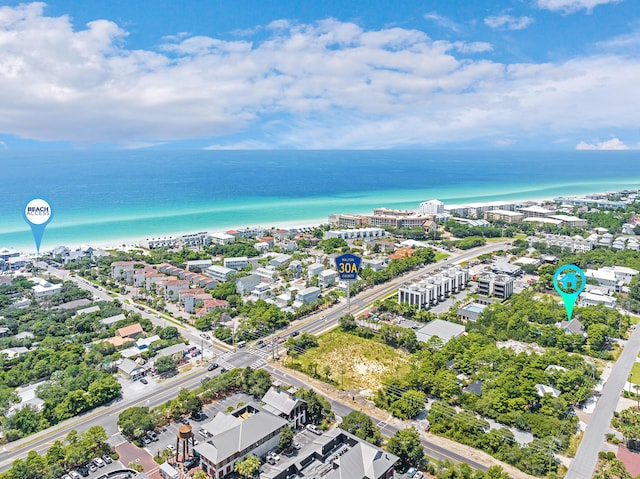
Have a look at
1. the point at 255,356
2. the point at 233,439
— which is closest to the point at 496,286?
the point at 255,356

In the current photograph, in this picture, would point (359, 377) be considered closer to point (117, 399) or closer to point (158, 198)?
point (117, 399)

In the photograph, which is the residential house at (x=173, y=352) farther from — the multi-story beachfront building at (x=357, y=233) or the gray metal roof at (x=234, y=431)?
the multi-story beachfront building at (x=357, y=233)

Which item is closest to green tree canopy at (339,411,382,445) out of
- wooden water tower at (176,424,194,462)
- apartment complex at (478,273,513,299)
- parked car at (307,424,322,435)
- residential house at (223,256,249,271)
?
parked car at (307,424,322,435)

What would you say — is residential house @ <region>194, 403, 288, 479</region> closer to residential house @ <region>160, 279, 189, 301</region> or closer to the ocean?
residential house @ <region>160, 279, 189, 301</region>

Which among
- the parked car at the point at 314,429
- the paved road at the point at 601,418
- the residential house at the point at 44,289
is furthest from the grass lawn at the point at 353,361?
the residential house at the point at 44,289

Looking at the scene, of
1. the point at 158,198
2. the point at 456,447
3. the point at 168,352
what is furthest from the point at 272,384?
the point at 158,198

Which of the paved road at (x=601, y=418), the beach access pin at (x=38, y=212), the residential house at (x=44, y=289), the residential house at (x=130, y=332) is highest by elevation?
the beach access pin at (x=38, y=212)
